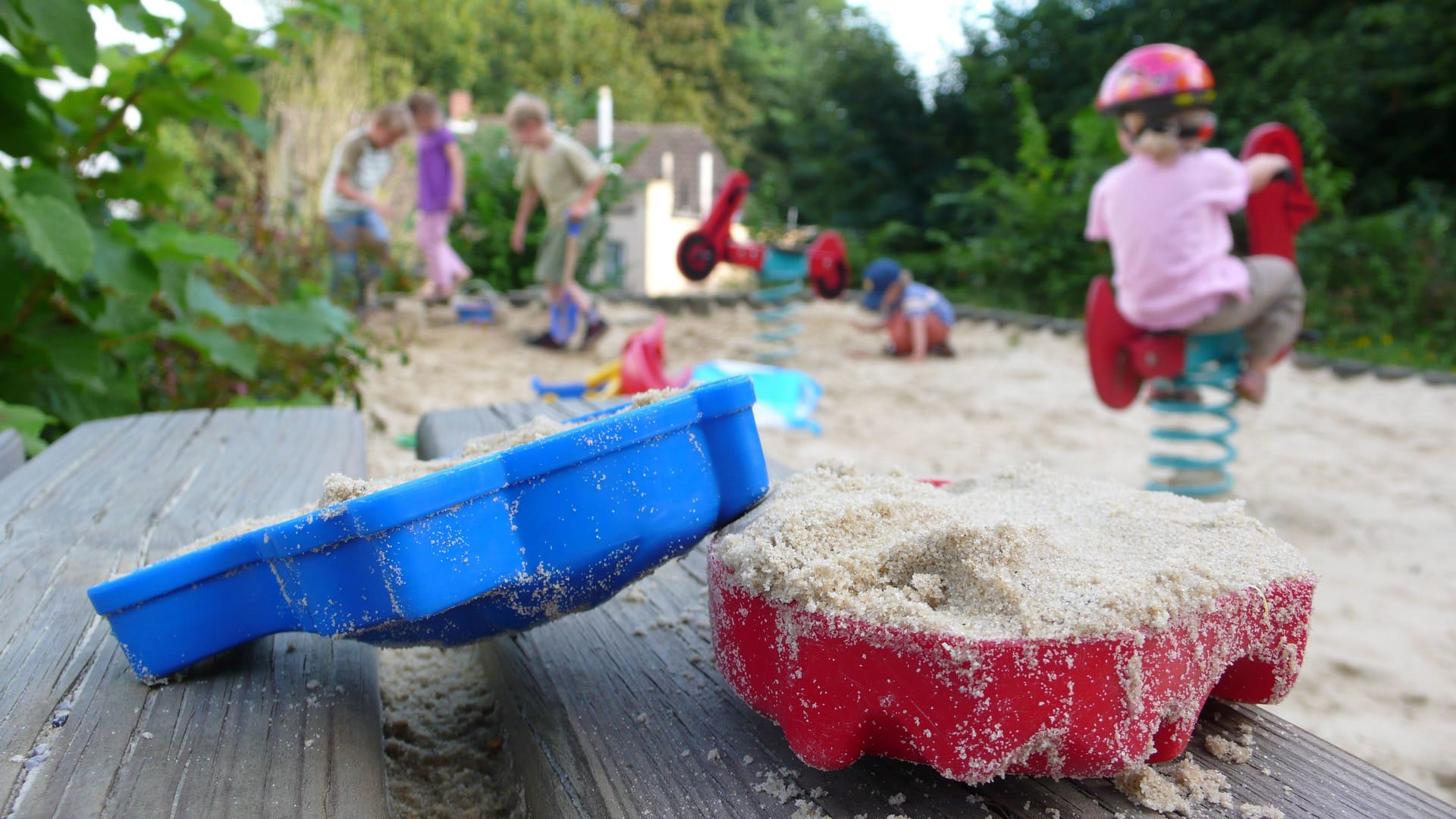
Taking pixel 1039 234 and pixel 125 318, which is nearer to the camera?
pixel 125 318

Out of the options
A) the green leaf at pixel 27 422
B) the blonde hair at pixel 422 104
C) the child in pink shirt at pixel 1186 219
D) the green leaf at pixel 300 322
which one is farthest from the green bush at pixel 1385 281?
the green leaf at pixel 27 422

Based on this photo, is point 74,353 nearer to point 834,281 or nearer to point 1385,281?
point 834,281

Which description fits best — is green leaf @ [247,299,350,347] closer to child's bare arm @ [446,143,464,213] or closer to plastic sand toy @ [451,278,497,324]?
plastic sand toy @ [451,278,497,324]

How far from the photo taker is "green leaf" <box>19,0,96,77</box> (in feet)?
5.56

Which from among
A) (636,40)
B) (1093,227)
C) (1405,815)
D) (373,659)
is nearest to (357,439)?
(373,659)

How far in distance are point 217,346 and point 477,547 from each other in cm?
206

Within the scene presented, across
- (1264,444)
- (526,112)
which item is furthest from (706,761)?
(526,112)

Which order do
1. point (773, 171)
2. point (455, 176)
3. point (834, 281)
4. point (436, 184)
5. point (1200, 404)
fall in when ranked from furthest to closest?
point (773, 171)
point (436, 184)
point (455, 176)
point (834, 281)
point (1200, 404)

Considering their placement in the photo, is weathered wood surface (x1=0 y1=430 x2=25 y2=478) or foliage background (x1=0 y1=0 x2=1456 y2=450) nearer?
weathered wood surface (x1=0 y1=430 x2=25 y2=478)

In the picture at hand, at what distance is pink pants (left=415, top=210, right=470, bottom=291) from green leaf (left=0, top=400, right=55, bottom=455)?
5883 millimetres

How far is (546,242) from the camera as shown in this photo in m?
6.91

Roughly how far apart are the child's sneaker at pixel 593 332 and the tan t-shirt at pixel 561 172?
77 cm

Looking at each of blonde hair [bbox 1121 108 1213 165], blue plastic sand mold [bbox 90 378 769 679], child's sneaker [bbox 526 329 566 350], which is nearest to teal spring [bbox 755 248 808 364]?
child's sneaker [bbox 526 329 566 350]

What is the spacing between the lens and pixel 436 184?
7.64m
